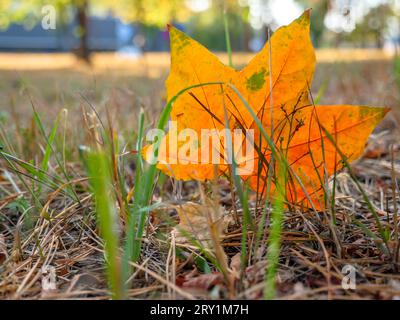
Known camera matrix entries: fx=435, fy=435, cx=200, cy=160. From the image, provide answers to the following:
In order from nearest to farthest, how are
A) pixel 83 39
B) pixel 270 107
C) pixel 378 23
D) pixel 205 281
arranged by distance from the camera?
pixel 205 281, pixel 270 107, pixel 378 23, pixel 83 39

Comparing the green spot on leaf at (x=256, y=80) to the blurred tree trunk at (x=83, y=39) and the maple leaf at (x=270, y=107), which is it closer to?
the maple leaf at (x=270, y=107)

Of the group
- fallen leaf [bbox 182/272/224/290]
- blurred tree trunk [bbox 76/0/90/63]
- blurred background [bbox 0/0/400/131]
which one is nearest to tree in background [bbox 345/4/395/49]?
blurred background [bbox 0/0/400/131]

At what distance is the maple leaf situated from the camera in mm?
646

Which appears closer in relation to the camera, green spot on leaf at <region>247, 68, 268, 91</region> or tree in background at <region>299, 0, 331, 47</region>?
green spot on leaf at <region>247, 68, 268, 91</region>

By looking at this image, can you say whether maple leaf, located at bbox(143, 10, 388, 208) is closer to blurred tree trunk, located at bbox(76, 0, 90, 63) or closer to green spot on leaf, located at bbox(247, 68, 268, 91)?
green spot on leaf, located at bbox(247, 68, 268, 91)

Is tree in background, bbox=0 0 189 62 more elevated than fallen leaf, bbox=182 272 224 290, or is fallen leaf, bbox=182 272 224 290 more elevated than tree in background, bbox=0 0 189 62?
tree in background, bbox=0 0 189 62

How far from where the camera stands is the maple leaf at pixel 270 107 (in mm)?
646

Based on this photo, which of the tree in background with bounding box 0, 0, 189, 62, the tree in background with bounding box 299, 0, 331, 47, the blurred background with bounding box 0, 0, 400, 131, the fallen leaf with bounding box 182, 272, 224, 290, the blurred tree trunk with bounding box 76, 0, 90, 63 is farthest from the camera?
the blurred tree trunk with bounding box 76, 0, 90, 63

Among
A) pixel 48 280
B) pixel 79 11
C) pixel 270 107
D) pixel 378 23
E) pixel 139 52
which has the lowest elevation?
pixel 48 280

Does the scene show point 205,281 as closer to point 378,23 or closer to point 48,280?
point 48,280

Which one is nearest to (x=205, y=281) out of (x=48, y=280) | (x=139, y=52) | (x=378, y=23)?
(x=48, y=280)

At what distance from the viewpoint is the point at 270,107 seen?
67 cm
